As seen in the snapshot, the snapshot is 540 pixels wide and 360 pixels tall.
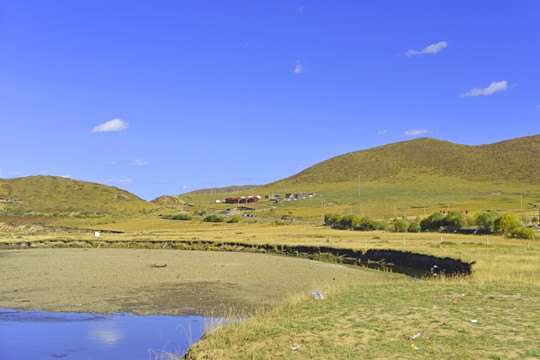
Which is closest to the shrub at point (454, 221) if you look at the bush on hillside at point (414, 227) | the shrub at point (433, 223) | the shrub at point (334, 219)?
the shrub at point (433, 223)

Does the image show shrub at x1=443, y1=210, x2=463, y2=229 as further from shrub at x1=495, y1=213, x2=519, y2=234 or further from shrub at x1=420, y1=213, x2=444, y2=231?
shrub at x1=495, y1=213, x2=519, y2=234

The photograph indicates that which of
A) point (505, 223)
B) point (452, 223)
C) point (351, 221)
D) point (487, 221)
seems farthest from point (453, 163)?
point (505, 223)

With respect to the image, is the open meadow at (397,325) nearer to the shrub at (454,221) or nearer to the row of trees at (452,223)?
the row of trees at (452,223)

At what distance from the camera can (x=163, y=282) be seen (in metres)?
28.2

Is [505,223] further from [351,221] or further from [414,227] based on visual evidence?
[351,221]

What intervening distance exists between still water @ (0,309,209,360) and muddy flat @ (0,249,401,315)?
4.17ft

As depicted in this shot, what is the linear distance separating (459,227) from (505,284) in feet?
146

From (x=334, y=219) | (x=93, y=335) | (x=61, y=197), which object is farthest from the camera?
(x=61, y=197)

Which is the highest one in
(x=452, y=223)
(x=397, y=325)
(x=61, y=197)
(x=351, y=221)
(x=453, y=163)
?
(x=453, y=163)

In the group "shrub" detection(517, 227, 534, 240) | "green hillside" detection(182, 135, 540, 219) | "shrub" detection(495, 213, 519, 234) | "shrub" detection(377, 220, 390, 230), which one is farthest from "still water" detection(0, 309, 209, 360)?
"green hillside" detection(182, 135, 540, 219)

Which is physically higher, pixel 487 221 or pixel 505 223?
pixel 487 221

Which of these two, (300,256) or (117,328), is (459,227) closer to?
(300,256)

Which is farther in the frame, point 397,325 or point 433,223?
point 433,223

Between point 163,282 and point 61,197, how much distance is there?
12075 cm
